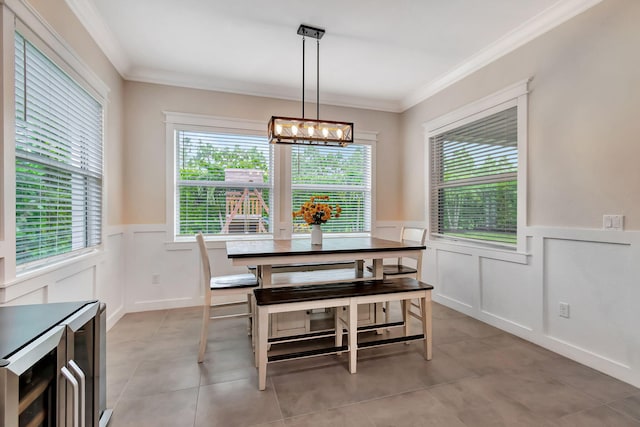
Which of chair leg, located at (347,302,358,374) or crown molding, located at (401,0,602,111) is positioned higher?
crown molding, located at (401,0,602,111)

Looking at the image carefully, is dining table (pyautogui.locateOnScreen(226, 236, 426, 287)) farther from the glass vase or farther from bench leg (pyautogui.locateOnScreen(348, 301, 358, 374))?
bench leg (pyautogui.locateOnScreen(348, 301, 358, 374))

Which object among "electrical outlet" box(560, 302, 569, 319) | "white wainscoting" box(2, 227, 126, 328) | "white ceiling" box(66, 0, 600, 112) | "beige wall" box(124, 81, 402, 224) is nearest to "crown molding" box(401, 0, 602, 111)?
"white ceiling" box(66, 0, 600, 112)

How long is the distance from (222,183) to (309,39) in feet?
6.35

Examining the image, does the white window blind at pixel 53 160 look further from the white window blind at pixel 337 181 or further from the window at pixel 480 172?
the window at pixel 480 172

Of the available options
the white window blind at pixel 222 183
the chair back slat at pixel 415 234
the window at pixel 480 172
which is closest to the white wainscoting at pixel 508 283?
the window at pixel 480 172

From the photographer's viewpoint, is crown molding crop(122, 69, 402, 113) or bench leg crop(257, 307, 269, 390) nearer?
bench leg crop(257, 307, 269, 390)

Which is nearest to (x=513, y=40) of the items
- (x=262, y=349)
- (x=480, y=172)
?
(x=480, y=172)

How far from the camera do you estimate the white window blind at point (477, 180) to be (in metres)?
2.98

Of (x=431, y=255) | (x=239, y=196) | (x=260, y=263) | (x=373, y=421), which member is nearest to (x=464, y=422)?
(x=373, y=421)

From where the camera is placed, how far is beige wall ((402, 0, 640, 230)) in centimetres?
207

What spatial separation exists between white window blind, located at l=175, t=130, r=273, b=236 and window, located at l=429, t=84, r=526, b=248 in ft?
7.26

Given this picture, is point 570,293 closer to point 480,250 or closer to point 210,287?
point 480,250

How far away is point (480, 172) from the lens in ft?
10.8

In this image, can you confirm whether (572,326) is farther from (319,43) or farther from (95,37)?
(95,37)
